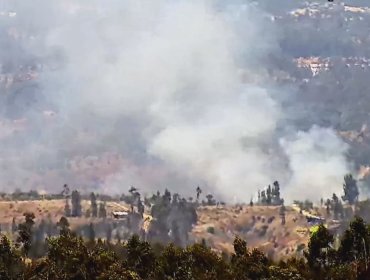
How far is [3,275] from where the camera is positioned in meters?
194

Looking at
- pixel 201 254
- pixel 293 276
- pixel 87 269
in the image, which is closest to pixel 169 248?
pixel 201 254

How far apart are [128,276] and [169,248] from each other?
2637 cm

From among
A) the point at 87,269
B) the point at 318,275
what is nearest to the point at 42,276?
the point at 87,269

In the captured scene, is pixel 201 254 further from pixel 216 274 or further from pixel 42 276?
pixel 42 276

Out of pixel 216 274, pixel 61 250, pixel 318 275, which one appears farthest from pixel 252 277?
pixel 61 250

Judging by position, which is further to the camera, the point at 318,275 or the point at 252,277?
the point at 318,275

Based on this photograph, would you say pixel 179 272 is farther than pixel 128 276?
Yes

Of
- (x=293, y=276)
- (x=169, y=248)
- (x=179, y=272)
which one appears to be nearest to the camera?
(x=293, y=276)

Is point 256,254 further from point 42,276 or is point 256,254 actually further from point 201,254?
point 42,276

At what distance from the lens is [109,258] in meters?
192

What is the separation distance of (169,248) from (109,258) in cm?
1652

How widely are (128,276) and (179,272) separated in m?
17.0

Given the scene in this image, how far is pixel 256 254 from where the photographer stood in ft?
641

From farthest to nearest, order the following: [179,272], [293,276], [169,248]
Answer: [169,248], [179,272], [293,276]
